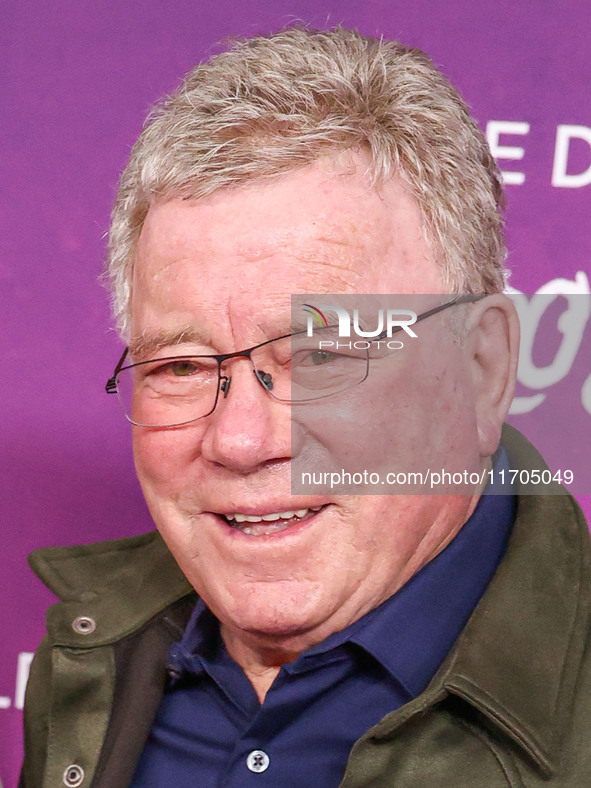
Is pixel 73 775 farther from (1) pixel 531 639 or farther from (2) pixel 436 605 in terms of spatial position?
(1) pixel 531 639

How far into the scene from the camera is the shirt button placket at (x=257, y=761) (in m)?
1.53

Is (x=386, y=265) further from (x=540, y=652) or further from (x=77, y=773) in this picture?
(x=77, y=773)

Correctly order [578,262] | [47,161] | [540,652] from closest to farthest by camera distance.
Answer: [540,652], [578,262], [47,161]

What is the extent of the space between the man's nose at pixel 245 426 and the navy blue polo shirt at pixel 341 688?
11.1 inches

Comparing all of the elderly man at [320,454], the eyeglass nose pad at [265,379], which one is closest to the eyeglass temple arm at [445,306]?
the elderly man at [320,454]

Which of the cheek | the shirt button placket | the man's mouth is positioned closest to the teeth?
the man's mouth

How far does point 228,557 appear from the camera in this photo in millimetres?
1560

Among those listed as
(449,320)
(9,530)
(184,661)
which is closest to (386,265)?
(449,320)

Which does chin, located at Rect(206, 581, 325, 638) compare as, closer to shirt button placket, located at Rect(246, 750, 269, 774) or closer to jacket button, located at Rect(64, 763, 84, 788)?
shirt button placket, located at Rect(246, 750, 269, 774)

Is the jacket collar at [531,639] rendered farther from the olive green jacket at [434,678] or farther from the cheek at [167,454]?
the cheek at [167,454]

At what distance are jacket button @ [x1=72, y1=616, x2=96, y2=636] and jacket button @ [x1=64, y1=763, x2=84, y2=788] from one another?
20 centimetres

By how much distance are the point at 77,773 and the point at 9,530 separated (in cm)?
87

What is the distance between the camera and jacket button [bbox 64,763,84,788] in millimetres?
1646

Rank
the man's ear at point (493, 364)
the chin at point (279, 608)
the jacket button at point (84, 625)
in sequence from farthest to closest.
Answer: the jacket button at point (84, 625), the man's ear at point (493, 364), the chin at point (279, 608)
